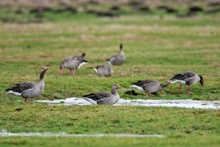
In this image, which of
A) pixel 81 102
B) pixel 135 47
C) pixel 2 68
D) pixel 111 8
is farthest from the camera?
pixel 111 8

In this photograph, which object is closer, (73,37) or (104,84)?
(104,84)

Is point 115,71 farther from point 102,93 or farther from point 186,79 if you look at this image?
point 102,93

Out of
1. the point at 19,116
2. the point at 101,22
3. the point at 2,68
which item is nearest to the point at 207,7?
the point at 101,22

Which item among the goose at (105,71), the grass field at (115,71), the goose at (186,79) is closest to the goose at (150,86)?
the grass field at (115,71)

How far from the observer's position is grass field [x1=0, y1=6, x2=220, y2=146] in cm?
1711

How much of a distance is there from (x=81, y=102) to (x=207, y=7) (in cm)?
5647

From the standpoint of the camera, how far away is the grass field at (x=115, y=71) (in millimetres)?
17109

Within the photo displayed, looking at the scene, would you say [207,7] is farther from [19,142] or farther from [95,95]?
[19,142]

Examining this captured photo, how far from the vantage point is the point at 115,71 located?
31.1m

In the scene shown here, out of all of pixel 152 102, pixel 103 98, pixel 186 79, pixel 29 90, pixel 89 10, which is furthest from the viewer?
pixel 89 10

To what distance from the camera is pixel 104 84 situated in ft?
87.2

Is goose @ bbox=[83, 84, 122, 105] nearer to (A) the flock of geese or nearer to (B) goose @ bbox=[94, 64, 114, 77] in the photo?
(A) the flock of geese

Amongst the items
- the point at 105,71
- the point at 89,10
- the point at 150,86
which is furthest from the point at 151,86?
the point at 89,10

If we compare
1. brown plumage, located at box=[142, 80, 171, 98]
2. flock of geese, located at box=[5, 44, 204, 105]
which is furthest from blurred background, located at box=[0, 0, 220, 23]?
brown plumage, located at box=[142, 80, 171, 98]
